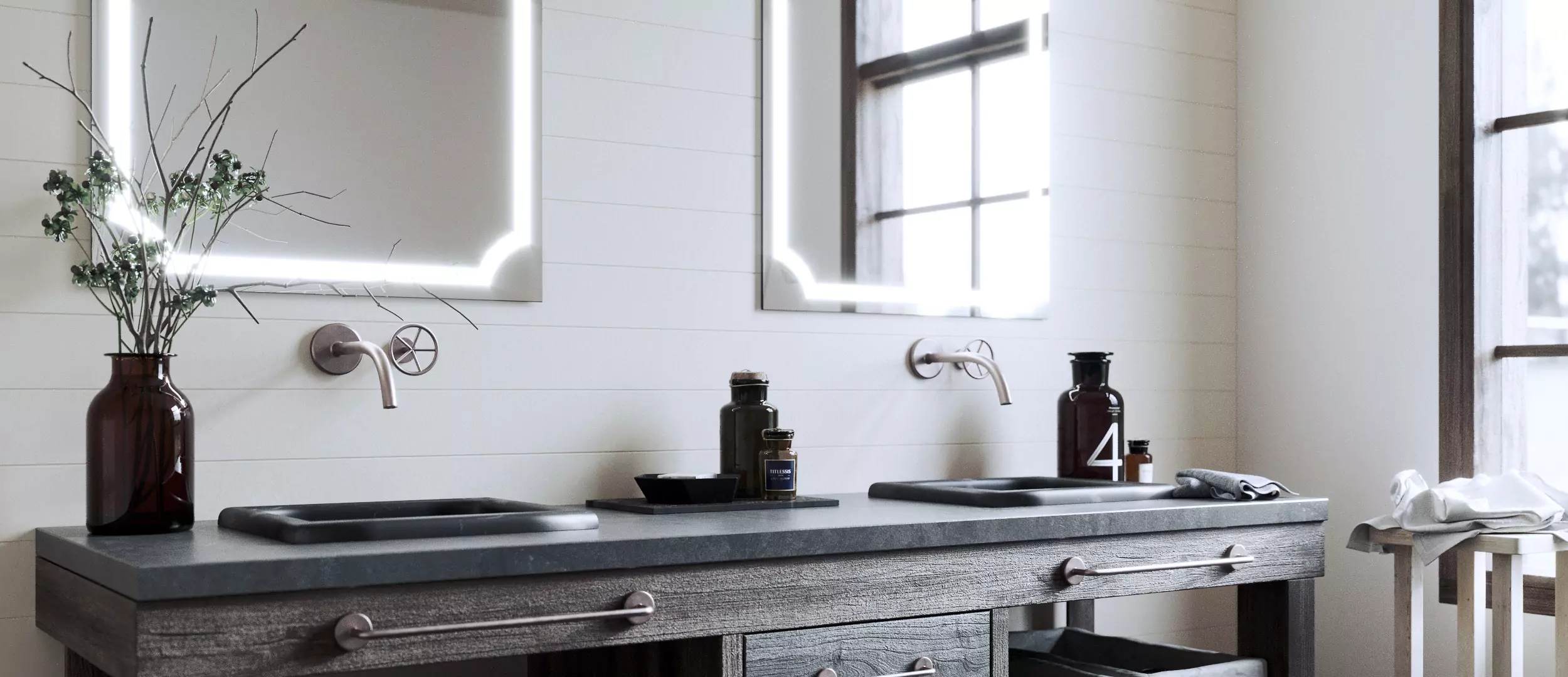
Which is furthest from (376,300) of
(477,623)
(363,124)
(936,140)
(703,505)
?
(936,140)

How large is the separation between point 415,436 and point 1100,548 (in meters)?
1.13

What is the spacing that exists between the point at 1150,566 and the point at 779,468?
0.63 m

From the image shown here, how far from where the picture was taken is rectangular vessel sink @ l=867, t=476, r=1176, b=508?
225 cm

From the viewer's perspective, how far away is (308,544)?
1.64 metres

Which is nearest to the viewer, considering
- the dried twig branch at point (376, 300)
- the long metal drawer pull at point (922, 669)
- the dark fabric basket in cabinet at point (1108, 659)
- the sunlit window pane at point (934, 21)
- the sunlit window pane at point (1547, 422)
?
the long metal drawer pull at point (922, 669)

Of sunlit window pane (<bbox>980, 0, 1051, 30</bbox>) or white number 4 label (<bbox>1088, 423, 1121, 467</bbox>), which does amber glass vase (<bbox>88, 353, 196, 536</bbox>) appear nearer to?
white number 4 label (<bbox>1088, 423, 1121, 467</bbox>)

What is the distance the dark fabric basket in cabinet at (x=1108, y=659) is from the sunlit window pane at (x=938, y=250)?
73 cm

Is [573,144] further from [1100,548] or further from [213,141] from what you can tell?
[1100,548]

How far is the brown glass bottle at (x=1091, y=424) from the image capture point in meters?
2.69

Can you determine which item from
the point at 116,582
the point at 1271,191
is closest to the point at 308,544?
the point at 116,582

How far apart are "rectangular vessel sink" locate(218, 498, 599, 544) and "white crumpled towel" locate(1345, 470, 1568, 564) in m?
1.55

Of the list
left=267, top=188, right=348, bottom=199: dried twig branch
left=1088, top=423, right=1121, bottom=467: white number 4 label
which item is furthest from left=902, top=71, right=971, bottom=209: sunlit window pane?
left=267, top=188, right=348, bottom=199: dried twig branch

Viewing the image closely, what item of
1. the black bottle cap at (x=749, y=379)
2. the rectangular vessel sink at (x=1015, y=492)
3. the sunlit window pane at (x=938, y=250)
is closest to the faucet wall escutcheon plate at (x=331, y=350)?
the black bottle cap at (x=749, y=379)

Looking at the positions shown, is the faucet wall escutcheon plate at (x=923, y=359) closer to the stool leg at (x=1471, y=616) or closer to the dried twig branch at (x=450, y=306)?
the dried twig branch at (x=450, y=306)
